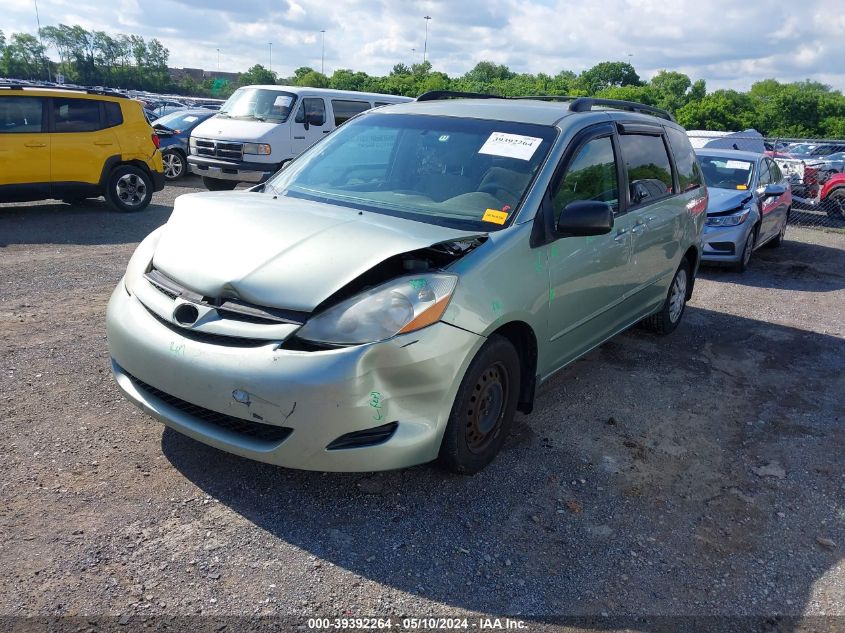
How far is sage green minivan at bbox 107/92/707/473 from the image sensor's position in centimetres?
293

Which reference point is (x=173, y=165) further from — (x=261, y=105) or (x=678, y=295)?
(x=678, y=295)

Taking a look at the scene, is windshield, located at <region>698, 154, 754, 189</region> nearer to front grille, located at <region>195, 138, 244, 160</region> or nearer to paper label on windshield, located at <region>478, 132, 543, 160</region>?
paper label on windshield, located at <region>478, 132, 543, 160</region>

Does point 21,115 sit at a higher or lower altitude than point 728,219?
higher

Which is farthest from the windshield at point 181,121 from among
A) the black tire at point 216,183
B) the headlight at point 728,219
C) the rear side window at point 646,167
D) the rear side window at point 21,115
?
the rear side window at point 646,167

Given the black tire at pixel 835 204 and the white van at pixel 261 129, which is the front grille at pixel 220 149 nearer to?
the white van at pixel 261 129

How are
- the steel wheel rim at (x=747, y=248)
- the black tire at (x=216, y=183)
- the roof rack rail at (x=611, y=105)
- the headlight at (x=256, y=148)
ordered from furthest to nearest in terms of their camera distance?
the black tire at (x=216, y=183), the headlight at (x=256, y=148), the steel wheel rim at (x=747, y=248), the roof rack rail at (x=611, y=105)

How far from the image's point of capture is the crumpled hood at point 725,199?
9398mm

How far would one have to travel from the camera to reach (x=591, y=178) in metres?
4.39

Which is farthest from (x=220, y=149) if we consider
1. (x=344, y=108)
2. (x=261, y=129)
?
(x=344, y=108)

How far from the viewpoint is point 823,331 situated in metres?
6.97

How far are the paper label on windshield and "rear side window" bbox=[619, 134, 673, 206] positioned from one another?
1039mm

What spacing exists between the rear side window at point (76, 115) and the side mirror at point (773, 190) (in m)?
9.82

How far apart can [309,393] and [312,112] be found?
37.8ft

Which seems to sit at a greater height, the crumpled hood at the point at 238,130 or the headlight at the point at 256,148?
the crumpled hood at the point at 238,130
